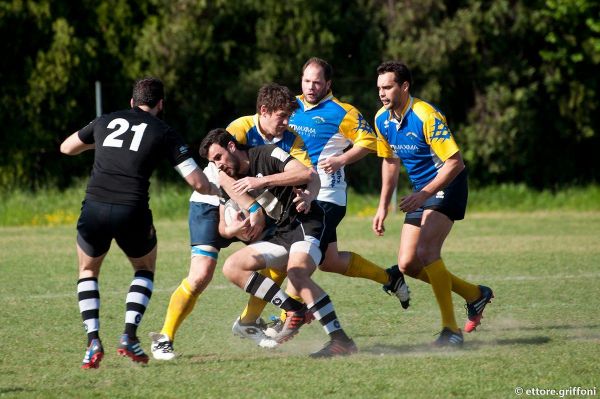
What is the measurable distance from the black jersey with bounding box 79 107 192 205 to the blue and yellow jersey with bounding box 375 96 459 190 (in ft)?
6.25

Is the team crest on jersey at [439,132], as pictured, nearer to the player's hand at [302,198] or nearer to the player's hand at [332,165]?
the player's hand at [332,165]

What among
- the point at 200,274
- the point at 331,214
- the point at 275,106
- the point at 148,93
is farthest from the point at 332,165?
the point at 148,93

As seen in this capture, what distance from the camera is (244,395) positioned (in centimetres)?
554

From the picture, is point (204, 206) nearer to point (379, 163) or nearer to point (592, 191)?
point (379, 163)

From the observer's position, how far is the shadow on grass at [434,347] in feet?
22.9

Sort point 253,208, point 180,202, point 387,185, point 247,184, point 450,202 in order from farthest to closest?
point 180,202 < point 387,185 < point 450,202 < point 253,208 < point 247,184

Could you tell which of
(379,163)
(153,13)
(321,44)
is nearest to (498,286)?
(379,163)

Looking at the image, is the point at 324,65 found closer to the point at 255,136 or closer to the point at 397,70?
the point at 397,70

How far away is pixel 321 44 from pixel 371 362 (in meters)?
14.6

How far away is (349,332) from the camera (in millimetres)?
7801

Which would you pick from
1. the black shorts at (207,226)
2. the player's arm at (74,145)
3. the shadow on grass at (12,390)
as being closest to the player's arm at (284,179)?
the black shorts at (207,226)

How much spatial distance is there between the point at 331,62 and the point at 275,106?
14155 mm

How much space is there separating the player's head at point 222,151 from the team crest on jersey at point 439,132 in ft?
4.96

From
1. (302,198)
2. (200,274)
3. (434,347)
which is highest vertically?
(302,198)
